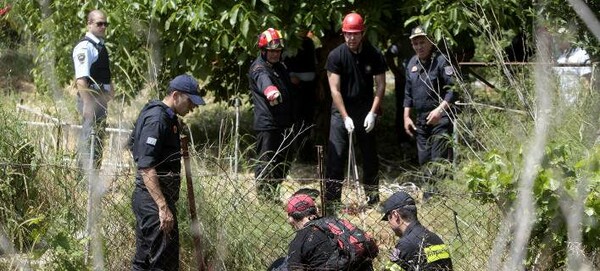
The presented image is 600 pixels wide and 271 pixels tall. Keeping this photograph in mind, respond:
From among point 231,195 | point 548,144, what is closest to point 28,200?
point 231,195

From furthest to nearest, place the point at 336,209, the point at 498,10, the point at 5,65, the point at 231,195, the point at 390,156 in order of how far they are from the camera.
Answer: the point at 5,65 → the point at 390,156 → the point at 498,10 → the point at 336,209 → the point at 231,195

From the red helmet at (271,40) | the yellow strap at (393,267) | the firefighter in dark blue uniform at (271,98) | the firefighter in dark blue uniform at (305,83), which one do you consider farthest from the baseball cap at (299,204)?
the firefighter in dark blue uniform at (305,83)

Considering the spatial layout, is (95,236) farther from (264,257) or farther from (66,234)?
(264,257)

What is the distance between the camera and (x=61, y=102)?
28.3 feet

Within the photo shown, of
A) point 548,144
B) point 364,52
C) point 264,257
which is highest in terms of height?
point 364,52

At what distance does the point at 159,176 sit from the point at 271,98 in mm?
2210

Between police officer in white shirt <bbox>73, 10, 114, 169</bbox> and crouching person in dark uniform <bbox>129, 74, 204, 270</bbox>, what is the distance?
1591 millimetres

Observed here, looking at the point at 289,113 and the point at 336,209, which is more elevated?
the point at 289,113

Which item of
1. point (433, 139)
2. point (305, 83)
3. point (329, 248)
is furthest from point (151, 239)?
point (305, 83)

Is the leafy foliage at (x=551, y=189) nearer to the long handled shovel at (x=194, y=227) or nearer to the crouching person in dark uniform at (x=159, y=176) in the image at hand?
the long handled shovel at (x=194, y=227)

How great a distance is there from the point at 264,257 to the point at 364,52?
8.28 ft

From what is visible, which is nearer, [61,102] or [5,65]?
[61,102]

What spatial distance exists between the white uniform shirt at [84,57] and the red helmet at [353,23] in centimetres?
198

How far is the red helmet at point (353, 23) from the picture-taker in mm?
8251
